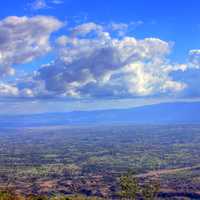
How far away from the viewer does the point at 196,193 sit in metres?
192

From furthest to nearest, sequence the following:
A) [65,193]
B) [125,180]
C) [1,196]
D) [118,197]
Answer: [65,193] → [118,197] → [125,180] → [1,196]

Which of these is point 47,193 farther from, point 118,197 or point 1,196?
point 1,196

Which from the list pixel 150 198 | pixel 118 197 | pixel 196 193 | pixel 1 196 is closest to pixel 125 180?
pixel 150 198

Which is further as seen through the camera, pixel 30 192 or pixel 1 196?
pixel 30 192

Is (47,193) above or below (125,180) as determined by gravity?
below

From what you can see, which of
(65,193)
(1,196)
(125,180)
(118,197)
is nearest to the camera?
(1,196)

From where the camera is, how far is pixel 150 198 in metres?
128

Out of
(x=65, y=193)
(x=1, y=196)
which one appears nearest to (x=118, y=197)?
(x=65, y=193)

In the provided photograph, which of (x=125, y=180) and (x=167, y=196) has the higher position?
(x=125, y=180)

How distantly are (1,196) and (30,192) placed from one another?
275 feet

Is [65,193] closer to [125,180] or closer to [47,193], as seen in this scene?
[47,193]

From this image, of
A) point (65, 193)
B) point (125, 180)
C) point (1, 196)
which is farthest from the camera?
point (65, 193)

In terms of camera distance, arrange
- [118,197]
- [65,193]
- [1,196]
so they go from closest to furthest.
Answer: [1,196]
[118,197]
[65,193]

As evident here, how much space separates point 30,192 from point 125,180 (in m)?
84.3
